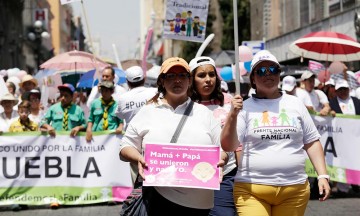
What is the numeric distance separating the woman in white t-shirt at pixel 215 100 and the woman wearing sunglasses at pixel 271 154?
384mm

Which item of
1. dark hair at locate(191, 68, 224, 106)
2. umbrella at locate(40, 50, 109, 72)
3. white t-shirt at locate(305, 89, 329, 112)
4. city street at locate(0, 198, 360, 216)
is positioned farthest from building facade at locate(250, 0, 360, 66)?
dark hair at locate(191, 68, 224, 106)

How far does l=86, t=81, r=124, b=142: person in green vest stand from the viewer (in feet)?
33.2

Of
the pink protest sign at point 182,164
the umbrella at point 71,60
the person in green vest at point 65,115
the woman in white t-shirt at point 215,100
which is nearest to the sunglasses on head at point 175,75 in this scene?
the pink protest sign at point 182,164

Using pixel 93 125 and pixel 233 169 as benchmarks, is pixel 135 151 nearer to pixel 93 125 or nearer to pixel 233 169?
pixel 233 169

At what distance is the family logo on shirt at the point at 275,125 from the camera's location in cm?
496

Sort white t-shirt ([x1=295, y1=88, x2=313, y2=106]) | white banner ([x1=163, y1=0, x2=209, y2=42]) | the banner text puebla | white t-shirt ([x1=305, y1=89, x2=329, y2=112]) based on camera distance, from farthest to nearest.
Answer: white t-shirt ([x1=305, y1=89, x2=329, y2=112])
white t-shirt ([x1=295, y1=88, x2=313, y2=106])
the banner text puebla
white banner ([x1=163, y1=0, x2=209, y2=42])

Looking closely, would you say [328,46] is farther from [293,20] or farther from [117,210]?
[293,20]

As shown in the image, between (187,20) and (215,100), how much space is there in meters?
4.41

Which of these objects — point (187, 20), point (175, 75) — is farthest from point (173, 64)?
point (187, 20)

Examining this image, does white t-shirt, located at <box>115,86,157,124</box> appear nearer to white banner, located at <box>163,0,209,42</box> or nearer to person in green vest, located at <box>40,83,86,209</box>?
white banner, located at <box>163,0,209,42</box>

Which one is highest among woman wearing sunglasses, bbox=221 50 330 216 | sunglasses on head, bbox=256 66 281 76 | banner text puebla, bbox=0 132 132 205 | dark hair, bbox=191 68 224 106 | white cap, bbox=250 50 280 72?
white cap, bbox=250 50 280 72

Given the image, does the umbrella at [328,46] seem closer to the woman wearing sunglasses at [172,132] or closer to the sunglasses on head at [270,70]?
the sunglasses on head at [270,70]

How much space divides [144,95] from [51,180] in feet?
10.7

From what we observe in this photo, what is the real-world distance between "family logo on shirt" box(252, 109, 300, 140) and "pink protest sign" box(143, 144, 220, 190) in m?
0.57
